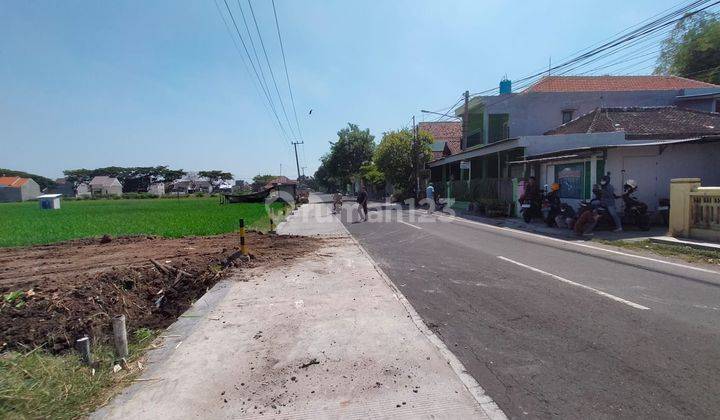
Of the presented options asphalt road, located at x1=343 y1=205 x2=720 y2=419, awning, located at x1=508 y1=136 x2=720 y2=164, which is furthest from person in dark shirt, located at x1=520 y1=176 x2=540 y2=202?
asphalt road, located at x1=343 y1=205 x2=720 y2=419

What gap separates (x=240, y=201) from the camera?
49.8m

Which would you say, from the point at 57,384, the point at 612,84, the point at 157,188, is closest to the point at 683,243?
the point at 57,384

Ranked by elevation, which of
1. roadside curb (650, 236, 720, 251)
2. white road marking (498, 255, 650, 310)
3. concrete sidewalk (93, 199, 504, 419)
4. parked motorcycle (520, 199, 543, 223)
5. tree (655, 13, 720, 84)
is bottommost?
concrete sidewalk (93, 199, 504, 419)

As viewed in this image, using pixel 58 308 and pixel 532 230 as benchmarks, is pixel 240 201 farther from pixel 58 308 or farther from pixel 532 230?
pixel 58 308

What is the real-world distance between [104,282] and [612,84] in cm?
3219

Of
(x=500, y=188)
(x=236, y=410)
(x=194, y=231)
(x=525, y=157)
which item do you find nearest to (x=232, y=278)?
(x=236, y=410)

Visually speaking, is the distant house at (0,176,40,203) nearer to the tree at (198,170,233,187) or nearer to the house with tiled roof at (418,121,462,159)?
the tree at (198,170,233,187)

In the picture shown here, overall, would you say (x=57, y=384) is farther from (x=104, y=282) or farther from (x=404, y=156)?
(x=404, y=156)

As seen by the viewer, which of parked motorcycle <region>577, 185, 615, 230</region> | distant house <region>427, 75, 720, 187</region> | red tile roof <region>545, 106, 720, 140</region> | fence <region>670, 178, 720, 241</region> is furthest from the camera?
distant house <region>427, 75, 720, 187</region>

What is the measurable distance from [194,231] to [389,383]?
14121 millimetres

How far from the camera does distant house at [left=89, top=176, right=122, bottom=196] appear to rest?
97500mm

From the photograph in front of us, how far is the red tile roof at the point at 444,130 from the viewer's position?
44519 millimetres

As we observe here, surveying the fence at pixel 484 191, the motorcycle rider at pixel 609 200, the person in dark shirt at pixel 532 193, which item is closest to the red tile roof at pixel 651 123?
the fence at pixel 484 191

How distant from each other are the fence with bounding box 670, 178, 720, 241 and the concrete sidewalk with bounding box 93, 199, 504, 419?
29.5 feet
